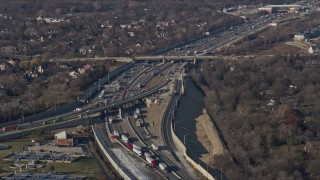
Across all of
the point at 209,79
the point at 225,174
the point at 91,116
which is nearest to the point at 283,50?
the point at 209,79

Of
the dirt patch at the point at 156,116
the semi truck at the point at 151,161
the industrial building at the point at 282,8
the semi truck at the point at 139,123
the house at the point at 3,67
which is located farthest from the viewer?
the industrial building at the point at 282,8

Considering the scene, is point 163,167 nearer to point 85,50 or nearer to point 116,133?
point 116,133

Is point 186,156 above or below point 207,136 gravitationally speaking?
above

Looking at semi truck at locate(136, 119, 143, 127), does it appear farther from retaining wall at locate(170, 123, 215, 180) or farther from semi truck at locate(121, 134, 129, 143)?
semi truck at locate(121, 134, 129, 143)

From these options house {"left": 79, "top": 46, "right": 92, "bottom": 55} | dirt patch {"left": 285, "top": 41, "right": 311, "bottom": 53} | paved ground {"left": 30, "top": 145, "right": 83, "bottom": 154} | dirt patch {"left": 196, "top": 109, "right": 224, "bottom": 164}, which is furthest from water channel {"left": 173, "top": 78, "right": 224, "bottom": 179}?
dirt patch {"left": 285, "top": 41, "right": 311, "bottom": 53}

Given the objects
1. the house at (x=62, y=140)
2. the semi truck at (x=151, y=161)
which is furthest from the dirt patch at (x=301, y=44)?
the semi truck at (x=151, y=161)

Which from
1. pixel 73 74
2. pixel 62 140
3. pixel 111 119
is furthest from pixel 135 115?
pixel 73 74

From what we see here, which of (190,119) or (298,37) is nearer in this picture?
(190,119)

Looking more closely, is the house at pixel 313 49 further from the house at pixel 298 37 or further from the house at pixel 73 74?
the house at pixel 73 74
